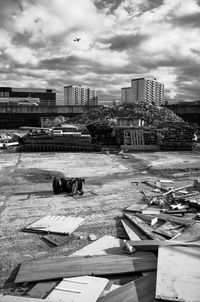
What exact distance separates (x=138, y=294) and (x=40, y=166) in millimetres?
10361

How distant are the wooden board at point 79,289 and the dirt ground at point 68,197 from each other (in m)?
0.74

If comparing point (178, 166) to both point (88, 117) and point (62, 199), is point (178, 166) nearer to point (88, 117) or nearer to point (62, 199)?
point (62, 199)

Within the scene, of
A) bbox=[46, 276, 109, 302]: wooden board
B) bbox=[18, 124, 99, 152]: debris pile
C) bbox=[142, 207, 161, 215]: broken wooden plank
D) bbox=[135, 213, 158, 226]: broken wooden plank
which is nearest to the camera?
bbox=[46, 276, 109, 302]: wooden board

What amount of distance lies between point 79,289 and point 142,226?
2.34 meters

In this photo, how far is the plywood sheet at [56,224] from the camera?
5676 mm

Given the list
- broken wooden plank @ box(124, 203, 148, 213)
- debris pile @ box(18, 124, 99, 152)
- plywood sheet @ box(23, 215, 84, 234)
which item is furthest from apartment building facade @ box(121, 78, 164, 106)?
plywood sheet @ box(23, 215, 84, 234)

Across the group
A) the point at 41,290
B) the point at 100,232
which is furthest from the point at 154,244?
the point at 41,290

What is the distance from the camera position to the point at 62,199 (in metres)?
7.82

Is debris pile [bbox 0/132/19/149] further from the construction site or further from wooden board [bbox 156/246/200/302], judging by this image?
wooden board [bbox 156/246/200/302]

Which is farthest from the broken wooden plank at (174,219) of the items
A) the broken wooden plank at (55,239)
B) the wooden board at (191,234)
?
the broken wooden plank at (55,239)

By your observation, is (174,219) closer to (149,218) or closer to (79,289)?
(149,218)

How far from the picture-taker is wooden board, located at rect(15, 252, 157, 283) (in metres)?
3.92

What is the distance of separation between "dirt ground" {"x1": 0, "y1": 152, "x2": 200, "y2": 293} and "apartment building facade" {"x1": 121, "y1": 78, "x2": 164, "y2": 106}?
125 ft

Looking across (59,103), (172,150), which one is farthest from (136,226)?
(59,103)
